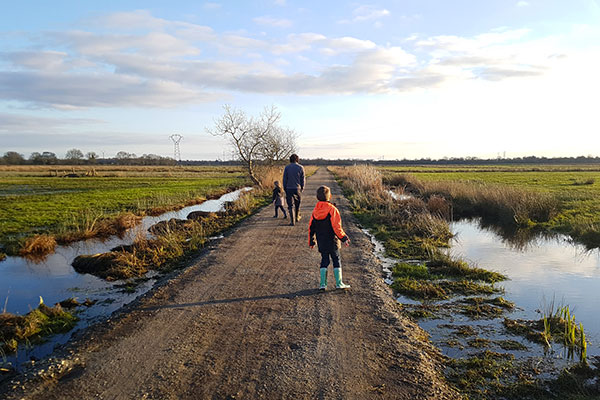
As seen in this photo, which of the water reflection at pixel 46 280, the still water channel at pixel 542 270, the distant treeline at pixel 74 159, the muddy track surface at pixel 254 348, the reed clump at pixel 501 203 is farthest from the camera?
the distant treeline at pixel 74 159

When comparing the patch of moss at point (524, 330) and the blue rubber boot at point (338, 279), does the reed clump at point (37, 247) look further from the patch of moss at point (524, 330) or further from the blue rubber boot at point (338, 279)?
the patch of moss at point (524, 330)

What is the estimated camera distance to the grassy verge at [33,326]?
5.68m

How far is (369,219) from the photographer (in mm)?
16953

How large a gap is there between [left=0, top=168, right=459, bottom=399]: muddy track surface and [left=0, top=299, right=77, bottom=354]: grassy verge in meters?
1.01

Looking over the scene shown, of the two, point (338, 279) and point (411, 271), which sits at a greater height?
point (338, 279)

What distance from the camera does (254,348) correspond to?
477cm

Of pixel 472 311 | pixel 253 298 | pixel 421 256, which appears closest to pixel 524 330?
pixel 472 311

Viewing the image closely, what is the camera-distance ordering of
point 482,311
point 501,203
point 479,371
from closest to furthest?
point 479,371 → point 482,311 → point 501,203

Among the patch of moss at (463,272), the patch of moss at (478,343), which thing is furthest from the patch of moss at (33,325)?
the patch of moss at (463,272)

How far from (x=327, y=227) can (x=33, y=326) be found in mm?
4998

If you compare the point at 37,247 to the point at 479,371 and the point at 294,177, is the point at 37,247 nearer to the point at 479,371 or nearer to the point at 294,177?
the point at 294,177

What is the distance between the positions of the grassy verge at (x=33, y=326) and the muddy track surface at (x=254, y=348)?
1.01 metres

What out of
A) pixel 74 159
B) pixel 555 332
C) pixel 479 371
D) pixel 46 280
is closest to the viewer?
pixel 479 371

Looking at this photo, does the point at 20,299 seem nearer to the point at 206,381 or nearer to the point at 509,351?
the point at 206,381
